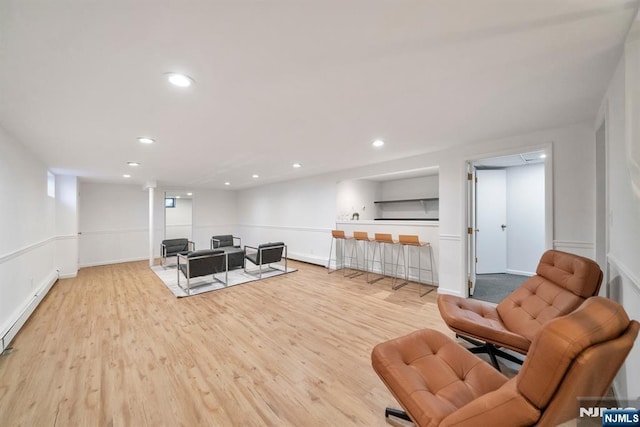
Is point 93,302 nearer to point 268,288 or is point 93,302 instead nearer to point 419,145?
point 268,288

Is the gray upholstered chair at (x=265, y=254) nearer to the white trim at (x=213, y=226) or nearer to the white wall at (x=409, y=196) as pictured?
the white wall at (x=409, y=196)

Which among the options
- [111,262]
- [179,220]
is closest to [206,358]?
[111,262]

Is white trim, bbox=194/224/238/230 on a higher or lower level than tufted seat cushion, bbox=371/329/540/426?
higher

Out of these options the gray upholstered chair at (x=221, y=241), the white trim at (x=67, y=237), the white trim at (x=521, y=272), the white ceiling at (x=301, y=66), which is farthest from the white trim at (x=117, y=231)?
the white trim at (x=521, y=272)

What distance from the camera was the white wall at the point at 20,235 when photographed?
8.18 ft

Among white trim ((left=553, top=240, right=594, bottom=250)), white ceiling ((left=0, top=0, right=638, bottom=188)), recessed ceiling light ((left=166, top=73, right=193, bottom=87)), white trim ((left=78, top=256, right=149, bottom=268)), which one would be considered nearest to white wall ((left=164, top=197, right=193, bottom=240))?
white trim ((left=78, top=256, right=149, bottom=268))

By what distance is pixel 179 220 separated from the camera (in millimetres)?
7984

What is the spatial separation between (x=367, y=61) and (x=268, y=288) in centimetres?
387

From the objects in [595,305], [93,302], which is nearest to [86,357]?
[93,302]

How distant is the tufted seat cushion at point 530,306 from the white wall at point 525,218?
3.28 meters

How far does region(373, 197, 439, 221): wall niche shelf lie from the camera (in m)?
5.49

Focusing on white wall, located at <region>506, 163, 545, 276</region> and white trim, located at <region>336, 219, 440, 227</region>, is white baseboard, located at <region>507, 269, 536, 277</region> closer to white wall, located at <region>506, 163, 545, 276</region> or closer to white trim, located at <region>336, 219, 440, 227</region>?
white wall, located at <region>506, 163, 545, 276</region>

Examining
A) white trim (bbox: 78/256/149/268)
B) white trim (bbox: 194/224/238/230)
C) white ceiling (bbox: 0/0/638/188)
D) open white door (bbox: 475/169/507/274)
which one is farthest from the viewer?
white trim (bbox: 194/224/238/230)

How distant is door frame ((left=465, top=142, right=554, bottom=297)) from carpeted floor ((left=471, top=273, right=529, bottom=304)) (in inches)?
12.1
